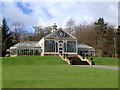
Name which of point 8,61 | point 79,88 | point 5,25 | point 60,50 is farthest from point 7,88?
point 5,25

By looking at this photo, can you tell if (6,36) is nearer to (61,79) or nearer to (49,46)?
(49,46)

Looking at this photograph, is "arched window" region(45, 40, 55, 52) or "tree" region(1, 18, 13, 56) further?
"tree" region(1, 18, 13, 56)

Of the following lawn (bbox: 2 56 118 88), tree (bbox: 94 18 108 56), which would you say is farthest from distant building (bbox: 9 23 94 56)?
lawn (bbox: 2 56 118 88)

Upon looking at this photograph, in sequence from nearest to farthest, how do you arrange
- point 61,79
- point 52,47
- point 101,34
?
point 61,79
point 52,47
point 101,34

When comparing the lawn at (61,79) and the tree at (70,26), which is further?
the tree at (70,26)

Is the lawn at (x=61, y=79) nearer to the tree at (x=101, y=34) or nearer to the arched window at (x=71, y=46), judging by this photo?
the arched window at (x=71, y=46)

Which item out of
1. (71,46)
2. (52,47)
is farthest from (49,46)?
(71,46)

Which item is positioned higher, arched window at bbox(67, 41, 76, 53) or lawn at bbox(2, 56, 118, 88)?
arched window at bbox(67, 41, 76, 53)

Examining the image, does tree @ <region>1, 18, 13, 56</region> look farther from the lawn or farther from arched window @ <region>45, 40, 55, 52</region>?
the lawn

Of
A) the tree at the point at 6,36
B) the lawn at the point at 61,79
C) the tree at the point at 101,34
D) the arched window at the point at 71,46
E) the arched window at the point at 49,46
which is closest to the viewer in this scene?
the lawn at the point at 61,79

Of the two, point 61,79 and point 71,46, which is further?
point 71,46

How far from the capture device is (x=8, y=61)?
47.9 m

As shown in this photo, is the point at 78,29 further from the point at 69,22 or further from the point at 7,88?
the point at 7,88

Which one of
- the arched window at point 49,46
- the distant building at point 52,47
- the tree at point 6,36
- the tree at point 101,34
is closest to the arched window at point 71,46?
the distant building at point 52,47
